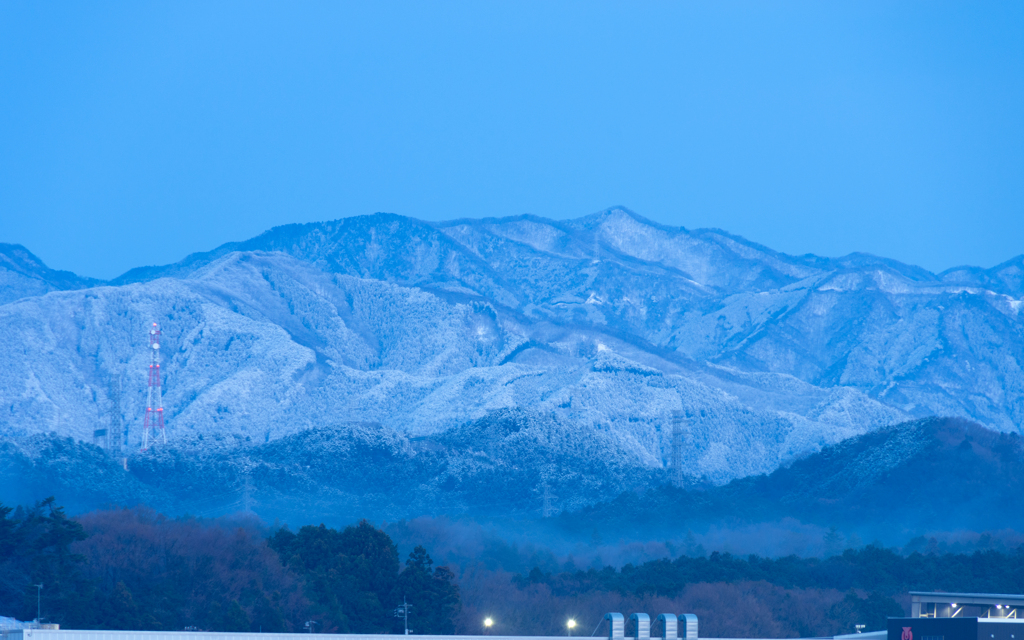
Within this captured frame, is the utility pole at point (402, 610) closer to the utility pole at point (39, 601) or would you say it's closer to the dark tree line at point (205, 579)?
the dark tree line at point (205, 579)

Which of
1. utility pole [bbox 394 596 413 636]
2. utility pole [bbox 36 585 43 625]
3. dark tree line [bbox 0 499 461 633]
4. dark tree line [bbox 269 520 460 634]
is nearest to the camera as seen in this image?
utility pole [bbox 36 585 43 625]

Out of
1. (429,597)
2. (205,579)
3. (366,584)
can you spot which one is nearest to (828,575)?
(429,597)

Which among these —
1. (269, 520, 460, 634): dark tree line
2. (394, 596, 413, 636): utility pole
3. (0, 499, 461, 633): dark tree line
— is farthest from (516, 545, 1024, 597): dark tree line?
(394, 596, 413, 636): utility pole

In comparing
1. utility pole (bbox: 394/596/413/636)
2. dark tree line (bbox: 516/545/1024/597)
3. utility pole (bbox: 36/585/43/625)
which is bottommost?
utility pole (bbox: 36/585/43/625)

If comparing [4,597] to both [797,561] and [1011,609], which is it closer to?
[1011,609]

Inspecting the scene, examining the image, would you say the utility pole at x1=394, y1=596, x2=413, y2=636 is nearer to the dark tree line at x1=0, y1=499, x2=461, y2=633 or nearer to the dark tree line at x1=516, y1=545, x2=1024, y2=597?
the dark tree line at x1=0, y1=499, x2=461, y2=633

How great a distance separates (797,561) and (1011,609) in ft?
335

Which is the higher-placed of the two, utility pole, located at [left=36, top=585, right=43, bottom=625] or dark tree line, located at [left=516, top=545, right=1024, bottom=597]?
dark tree line, located at [left=516, top=545, right=1024, bottom=597]

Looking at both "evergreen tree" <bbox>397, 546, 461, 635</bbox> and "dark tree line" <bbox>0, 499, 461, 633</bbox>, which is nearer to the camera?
"dark tree line" <bbox>0, 499, 461, 633</bbox>

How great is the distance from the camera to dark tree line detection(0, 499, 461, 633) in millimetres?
105000

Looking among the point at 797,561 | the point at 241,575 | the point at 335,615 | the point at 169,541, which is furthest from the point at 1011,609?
the point at 797,561

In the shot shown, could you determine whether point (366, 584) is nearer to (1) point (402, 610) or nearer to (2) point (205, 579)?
(1) point (402, 610)

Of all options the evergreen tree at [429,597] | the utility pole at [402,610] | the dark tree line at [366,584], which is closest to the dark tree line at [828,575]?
the dark tree line at [366,584]

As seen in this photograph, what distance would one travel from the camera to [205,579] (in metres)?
123
